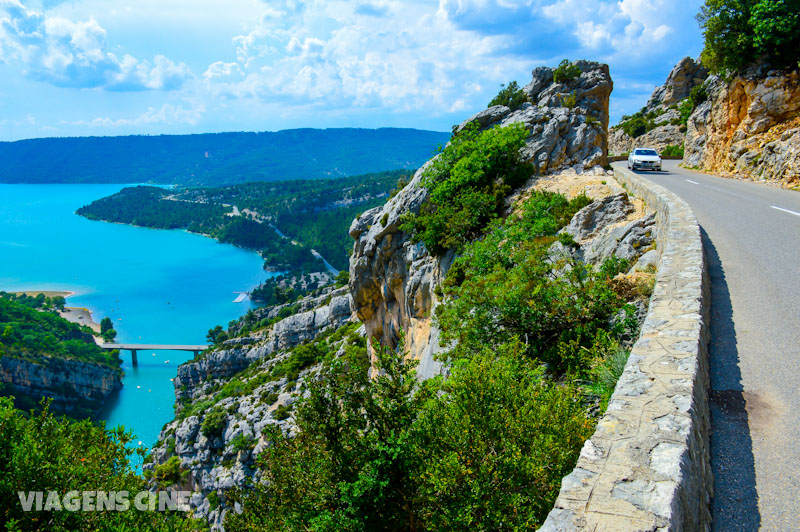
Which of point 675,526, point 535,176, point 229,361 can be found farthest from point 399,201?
point 229,361

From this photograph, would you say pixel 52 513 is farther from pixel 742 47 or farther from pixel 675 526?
pixel 742 47

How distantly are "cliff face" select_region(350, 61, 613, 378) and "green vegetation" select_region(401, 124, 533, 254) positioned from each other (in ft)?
2.37

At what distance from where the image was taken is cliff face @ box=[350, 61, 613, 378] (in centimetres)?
1889

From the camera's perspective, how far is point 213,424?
39375 mm

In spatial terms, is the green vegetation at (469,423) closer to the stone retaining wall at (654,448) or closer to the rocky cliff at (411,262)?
the stone retaining wall at (654,448)

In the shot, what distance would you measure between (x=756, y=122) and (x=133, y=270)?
190898 millimetres

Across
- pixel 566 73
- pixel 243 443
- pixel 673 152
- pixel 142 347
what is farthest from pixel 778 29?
pixel 142 347

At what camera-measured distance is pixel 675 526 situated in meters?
3.15

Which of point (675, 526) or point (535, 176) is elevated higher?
point (535, 176)

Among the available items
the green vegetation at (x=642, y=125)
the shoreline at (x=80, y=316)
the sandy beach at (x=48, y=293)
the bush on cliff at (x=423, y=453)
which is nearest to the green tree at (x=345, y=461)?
the bush on cliff at (x=423, y=453)

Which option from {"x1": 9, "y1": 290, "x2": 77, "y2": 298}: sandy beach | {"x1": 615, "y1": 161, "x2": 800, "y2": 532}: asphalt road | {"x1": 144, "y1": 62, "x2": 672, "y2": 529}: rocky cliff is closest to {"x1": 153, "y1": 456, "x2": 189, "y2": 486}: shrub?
{"x1": 144, "y1": 62, "x2": 672, "y2": 529}: rocky cliff

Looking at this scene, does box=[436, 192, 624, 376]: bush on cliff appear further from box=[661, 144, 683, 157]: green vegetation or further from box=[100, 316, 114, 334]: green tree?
box=[100, 316, 114, 334]: green tree

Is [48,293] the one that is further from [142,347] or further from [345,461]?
[345,461]

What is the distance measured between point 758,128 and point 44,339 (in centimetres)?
10691
